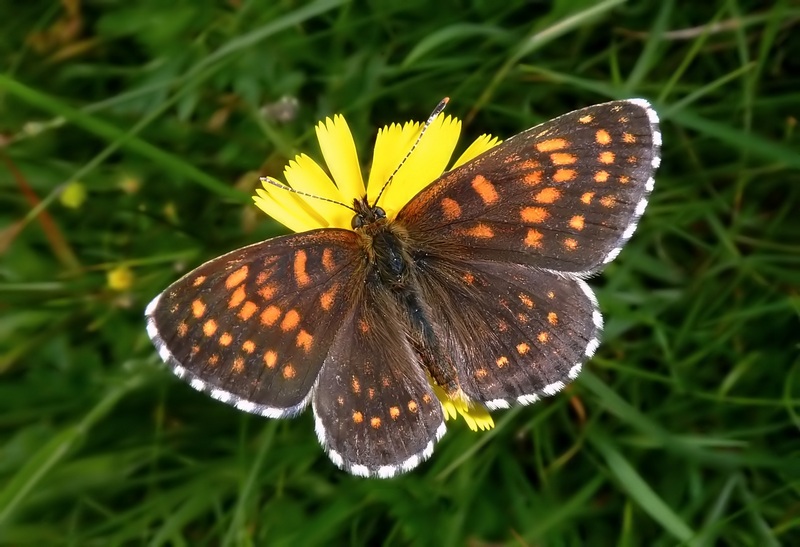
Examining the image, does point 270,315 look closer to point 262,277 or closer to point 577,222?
point 262,277

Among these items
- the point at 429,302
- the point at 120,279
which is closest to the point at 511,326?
the point at 429,302

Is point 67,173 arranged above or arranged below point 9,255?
above

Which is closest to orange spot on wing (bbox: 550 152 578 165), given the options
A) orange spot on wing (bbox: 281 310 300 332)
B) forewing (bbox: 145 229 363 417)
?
forewing (bbox: 145 229 363 417)

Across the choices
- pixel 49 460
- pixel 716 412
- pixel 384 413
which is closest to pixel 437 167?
pixel 384 413

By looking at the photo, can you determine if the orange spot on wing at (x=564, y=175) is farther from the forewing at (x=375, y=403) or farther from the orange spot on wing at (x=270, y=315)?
the orange spot on wing at (x=270, y=315)

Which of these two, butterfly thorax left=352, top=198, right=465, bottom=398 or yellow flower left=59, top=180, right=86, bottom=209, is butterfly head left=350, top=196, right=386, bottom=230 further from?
yellow flower left=59, top=180, right=86, bottom=209

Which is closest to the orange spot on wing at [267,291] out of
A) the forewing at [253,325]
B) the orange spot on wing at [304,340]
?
the forewing at [253,325]

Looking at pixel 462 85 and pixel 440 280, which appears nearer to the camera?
pixel 440 280

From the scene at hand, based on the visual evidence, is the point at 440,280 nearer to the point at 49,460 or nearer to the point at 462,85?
the point at 462,85
